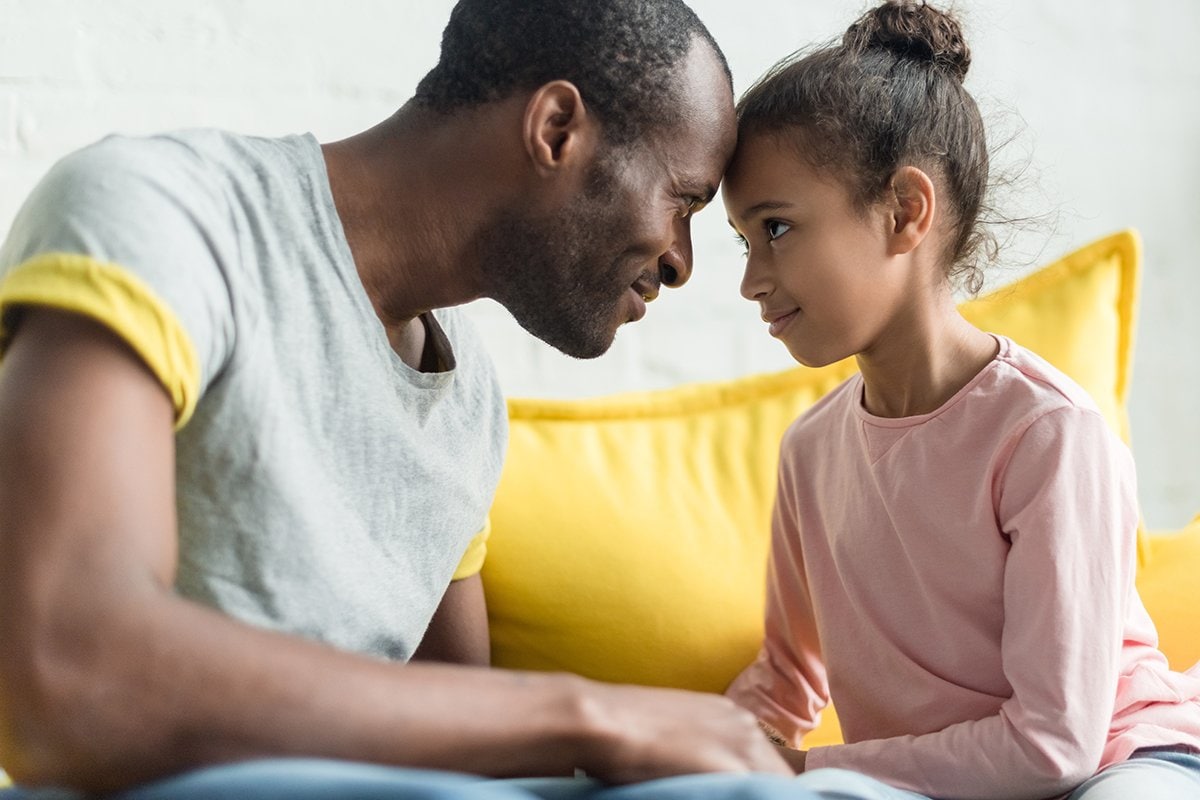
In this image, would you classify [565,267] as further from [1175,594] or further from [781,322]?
[1175,594]

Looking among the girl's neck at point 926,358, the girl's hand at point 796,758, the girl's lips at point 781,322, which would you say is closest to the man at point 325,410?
the girl's lips at point 781,322

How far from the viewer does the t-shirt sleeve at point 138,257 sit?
771 mm

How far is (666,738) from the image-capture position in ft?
2.55

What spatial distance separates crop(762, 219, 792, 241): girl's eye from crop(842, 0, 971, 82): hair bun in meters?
0.19

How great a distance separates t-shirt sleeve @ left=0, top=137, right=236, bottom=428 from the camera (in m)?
0.77

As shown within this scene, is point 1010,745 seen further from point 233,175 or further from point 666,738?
point 233,175

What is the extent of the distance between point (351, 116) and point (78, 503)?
99 centimetres

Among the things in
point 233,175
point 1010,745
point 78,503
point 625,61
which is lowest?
point 1010,745

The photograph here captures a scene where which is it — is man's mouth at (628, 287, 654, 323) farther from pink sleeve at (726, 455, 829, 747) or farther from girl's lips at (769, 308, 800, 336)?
pink sleeve at (726, 455, 829, 747)

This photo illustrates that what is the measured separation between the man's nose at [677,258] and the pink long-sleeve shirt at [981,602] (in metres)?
0.22

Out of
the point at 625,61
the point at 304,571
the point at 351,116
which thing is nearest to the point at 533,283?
the point at 625,61

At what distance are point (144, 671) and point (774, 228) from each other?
72 cm

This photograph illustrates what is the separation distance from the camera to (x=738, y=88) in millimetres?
1816

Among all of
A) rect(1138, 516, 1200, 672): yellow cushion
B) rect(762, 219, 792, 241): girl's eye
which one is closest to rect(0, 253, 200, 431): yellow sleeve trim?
rect(762, 219, 792, 241): girl's eye
